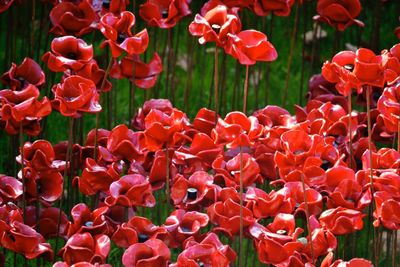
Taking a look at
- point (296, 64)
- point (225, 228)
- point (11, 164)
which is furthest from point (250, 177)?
point (296, 64)

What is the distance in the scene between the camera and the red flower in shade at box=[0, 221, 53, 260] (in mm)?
1795

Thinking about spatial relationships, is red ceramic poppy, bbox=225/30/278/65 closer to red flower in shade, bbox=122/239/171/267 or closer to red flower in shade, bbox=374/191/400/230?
red flower in shade, bbox=374/191/400/230

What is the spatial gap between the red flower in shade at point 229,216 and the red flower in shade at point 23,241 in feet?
1.03

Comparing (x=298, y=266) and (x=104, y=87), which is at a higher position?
(x=104, y=87)

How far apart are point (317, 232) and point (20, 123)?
2.09 ft

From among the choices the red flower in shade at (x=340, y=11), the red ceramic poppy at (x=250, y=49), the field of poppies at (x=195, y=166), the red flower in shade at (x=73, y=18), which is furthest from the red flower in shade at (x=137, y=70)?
the red flower in shade at (x=340, y=11)

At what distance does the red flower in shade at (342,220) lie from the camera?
182cm

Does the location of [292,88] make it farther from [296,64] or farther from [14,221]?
[14,221]

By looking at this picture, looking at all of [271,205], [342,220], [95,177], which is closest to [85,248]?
[95,177]

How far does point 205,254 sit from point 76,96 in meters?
0.47

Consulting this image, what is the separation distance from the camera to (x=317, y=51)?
3793 millimetres

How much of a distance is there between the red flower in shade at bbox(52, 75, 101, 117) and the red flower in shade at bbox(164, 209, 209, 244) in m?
0.27

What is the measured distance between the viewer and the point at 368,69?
6.17ft

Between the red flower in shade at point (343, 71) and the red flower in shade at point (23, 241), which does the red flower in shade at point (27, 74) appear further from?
the red flower in shade at point (343, 71)
